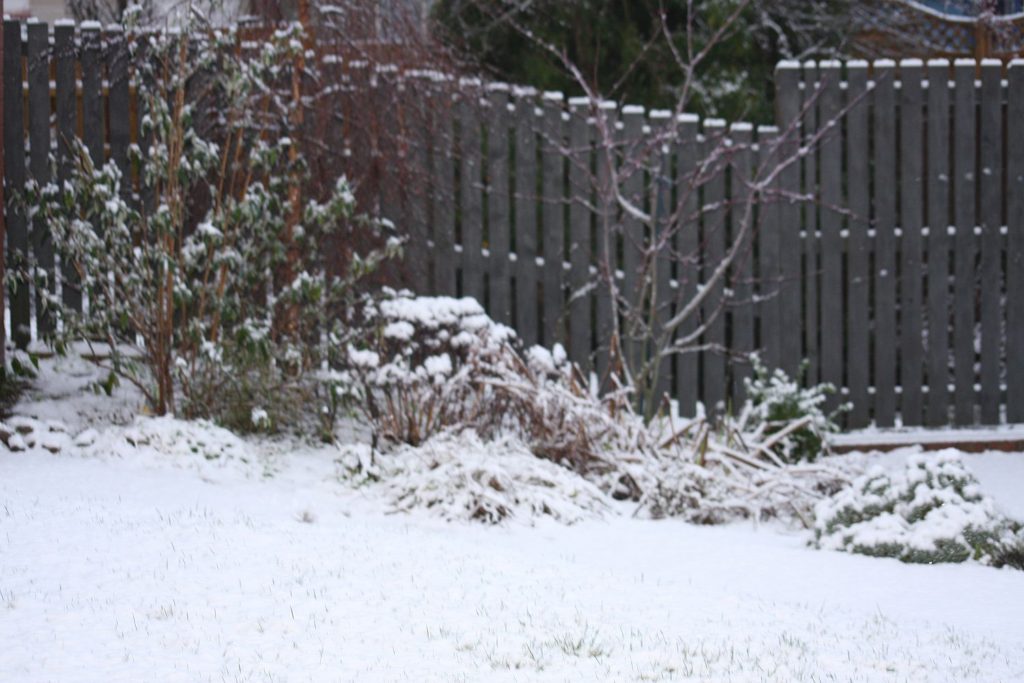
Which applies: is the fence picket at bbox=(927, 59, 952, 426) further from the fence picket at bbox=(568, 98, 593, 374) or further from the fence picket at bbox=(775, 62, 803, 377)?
the fence picket at bbox=(568, 98, 593, 374)

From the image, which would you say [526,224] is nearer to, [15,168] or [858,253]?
[858,253]

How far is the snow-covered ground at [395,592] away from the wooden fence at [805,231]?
69.5 inches

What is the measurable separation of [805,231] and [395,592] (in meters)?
4.21

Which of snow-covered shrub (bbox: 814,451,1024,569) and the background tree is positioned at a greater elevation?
the background tree

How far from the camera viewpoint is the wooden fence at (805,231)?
23.1ft

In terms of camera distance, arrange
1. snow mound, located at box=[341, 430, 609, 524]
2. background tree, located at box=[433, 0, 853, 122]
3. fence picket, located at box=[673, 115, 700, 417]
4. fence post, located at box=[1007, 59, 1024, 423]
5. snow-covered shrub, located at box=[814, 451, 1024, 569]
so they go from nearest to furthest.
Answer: snow-covered shrub, located at box=[814, 451, 1024, 569] < snow mound, located at box=[341, 430, 609, 524] < fence picket, located at box=[673, 115, 700, 417] < fence post, located at box=[1007, 59, 1024, 423] < background tree, located at box=[433, 0, 853, 122]

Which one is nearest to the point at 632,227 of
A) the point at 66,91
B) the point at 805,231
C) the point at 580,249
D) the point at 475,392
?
the point at 580,249

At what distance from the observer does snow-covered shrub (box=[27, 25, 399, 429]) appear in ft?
20.0

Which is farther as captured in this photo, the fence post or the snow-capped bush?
the fence post

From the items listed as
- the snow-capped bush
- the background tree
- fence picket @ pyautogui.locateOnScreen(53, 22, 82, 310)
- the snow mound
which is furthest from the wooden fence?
the background tree

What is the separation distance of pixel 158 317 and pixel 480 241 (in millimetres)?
1948

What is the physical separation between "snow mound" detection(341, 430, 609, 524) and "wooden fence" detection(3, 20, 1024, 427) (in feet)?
5.05

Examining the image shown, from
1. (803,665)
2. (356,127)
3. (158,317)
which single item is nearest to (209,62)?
(356,127)

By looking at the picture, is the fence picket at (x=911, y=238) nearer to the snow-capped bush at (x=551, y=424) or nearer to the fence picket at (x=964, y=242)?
the fence picket at (x=964, y=242)
